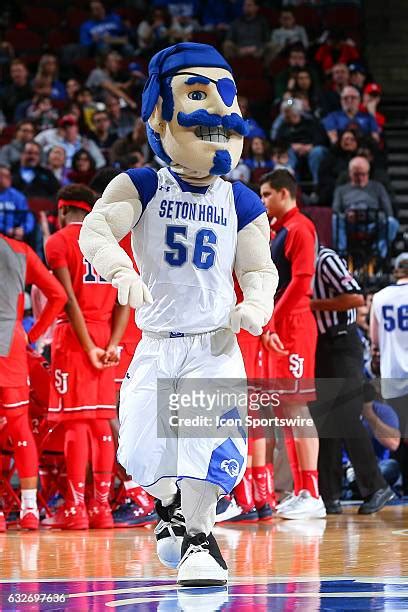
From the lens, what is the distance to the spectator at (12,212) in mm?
10383

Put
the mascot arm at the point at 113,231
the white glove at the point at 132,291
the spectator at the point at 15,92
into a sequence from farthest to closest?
the spectator at the point at 15,92 → the mascot arm at the point at 113,231 → the white glove at the point at 132,291

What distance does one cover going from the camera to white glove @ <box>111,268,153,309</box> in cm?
430

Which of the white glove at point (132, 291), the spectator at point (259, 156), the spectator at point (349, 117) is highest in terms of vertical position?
the spectator at point (349, 117)

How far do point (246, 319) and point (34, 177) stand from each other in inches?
290

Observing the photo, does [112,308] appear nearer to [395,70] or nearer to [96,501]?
[96,501]

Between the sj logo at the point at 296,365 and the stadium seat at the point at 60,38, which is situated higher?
the stadium seat at the point at 60,38

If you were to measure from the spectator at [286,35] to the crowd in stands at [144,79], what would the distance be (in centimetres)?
2

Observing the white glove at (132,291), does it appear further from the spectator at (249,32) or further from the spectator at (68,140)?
the spectator at (249,32)

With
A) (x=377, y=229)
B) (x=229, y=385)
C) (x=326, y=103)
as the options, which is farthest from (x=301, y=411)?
(x=326, y=103)

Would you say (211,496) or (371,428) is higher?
(371,428)

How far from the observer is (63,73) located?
1465 cm

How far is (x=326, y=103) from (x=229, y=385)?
31.2 feet

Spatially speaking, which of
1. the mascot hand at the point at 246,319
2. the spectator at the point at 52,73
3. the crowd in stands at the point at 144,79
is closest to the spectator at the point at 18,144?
the crowd in stands at the point at 144,79

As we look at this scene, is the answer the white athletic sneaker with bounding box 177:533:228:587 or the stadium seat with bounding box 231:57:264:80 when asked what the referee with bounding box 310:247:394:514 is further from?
the stadium seat with bounding box 231:57:264:80
